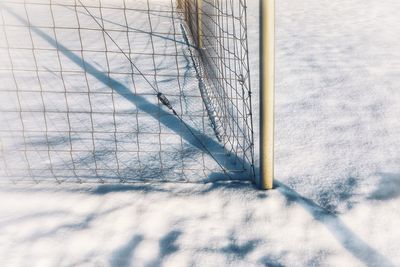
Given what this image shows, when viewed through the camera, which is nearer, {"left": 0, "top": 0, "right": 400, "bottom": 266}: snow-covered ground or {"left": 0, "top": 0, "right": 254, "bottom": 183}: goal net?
{"left": 0, "top": 0, "right": 400, "bottom": 266}: snow-covered ground

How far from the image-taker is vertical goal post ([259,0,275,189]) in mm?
1899

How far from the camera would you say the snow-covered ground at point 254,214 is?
73.7 inches

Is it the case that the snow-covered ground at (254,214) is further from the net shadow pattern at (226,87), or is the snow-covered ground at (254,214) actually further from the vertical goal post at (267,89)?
the net shadow pattern at (226,87)

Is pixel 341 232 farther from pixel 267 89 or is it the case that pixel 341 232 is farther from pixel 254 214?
pixel 267 89

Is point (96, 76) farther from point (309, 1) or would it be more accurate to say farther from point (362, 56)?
point (309, 1)

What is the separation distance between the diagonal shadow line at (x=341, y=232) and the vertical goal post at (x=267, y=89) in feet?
0.48

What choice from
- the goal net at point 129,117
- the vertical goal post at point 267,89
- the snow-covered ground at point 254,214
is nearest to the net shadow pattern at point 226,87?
the goal net at point 129,117

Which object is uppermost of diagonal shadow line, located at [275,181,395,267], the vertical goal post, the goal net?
the vertical goal post

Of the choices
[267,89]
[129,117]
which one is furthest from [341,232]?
[129,117]

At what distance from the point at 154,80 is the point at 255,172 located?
6.84ft

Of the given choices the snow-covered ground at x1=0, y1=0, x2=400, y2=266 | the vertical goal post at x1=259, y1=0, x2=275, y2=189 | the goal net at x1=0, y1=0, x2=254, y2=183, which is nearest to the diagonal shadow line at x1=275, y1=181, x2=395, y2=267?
the snow-covered ground at x1=0, y1=0, x2=400, y2=266

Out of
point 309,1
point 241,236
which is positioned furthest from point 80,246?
point 309,1

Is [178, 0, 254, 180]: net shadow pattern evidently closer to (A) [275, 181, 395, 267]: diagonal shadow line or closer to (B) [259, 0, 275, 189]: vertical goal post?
(B) [259, 0, 275, 189]: vertical goal post

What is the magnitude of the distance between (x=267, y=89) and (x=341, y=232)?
0.80 meters
